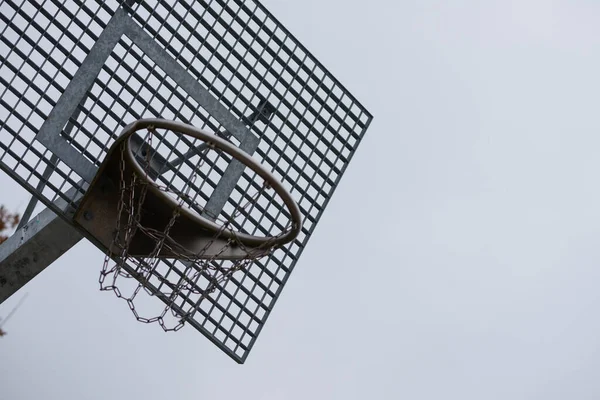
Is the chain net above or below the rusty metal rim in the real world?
below

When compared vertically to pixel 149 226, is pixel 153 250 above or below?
below

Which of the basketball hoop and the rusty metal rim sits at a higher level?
the rusty metal rim

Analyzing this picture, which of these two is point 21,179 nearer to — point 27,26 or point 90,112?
point 90,112

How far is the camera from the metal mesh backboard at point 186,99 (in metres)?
5.39

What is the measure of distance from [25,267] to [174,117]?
60.7 inches

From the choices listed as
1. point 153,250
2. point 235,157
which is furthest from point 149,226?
point 235,157

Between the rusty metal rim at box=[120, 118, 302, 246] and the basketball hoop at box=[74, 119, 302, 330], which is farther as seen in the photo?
the basketball hoop at box=[74, 119, 302, 330]

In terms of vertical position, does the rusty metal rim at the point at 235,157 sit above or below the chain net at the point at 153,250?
above

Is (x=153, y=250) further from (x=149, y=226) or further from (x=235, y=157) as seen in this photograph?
(x=235, y=157)

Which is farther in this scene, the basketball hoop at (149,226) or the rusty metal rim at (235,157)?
the basketball hoop at (149,226)

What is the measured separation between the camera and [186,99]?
5.93 m

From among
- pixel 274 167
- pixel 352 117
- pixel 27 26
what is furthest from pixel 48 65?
pixel 352 117

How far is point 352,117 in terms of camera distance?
7008mm

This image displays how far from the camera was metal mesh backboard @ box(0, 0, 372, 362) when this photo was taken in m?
5.39
